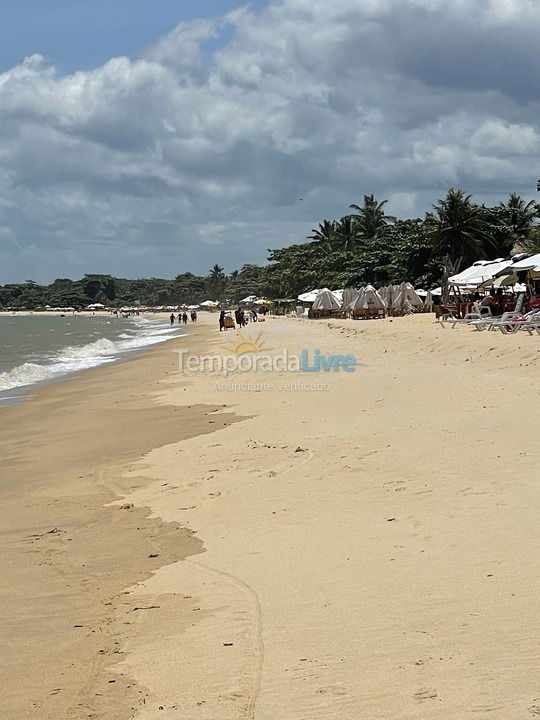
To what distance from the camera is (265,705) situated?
10.8 ft

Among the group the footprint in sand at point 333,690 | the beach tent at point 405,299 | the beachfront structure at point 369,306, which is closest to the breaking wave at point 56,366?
the beachfront structure at point 369,306

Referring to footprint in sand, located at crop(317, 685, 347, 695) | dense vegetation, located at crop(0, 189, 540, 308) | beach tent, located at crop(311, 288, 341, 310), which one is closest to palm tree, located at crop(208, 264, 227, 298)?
dense vegetation, located at crop(0, 189, 540, 308)

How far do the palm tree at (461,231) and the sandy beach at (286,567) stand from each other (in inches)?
1644

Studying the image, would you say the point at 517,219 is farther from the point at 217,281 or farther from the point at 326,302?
the point at 217,281

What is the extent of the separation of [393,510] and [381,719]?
291cm

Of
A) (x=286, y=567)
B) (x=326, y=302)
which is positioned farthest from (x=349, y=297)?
(x=286, y=567)

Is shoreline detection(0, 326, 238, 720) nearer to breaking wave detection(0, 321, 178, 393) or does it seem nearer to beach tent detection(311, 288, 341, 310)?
breaking wave detection(0, 321, 178, 393)

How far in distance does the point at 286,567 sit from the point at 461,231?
4839 centimetres

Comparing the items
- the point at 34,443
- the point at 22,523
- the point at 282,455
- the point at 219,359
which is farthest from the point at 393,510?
the point at 219,359

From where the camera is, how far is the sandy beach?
3.41m

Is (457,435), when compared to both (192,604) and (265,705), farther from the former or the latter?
(265,705)

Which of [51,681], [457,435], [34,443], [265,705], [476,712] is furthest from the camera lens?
[34,443]

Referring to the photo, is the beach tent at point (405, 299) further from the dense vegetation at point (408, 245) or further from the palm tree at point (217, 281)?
the palm tree at point (217, 281)

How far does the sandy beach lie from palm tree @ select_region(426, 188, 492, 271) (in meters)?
41.8
